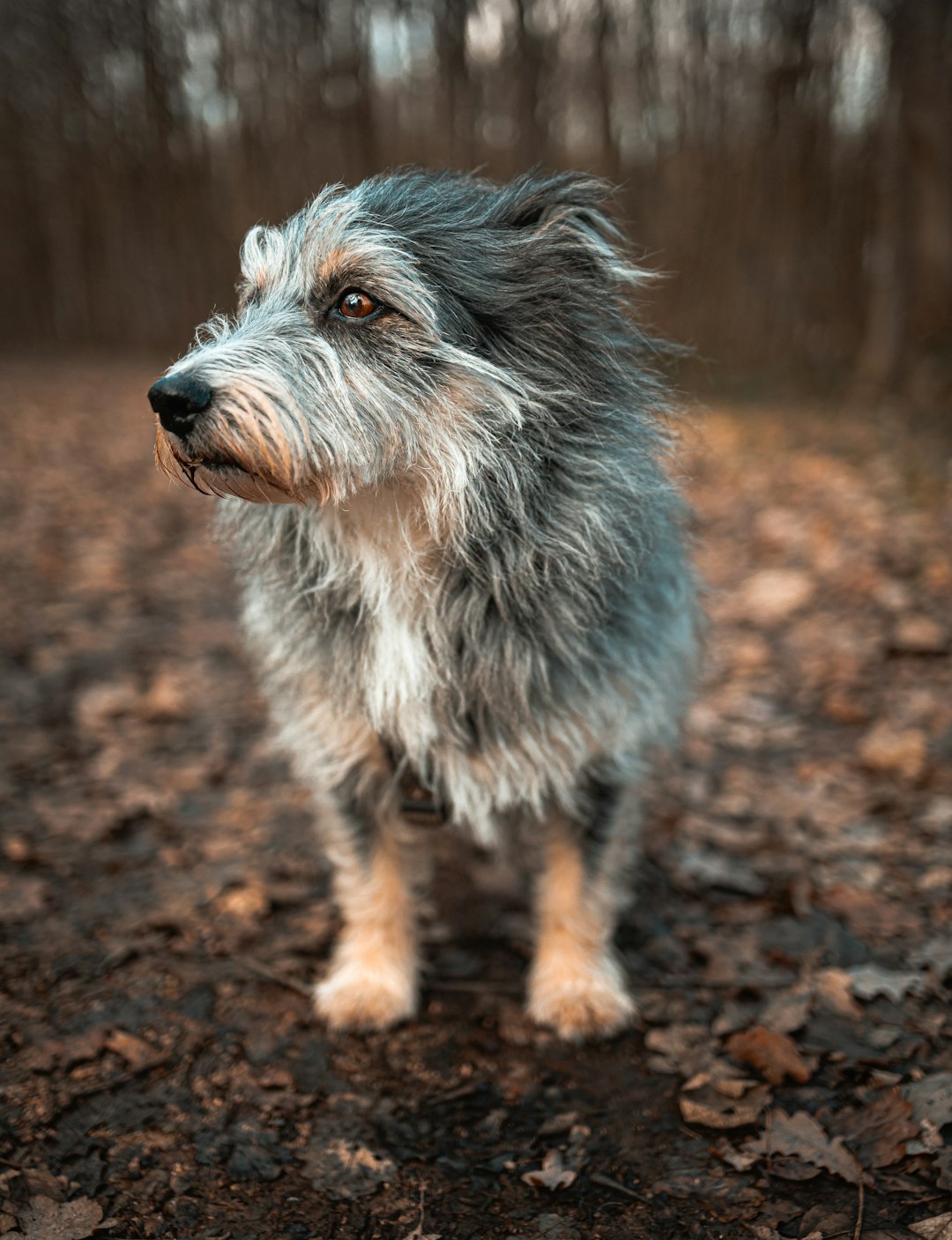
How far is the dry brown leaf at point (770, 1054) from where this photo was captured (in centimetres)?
245

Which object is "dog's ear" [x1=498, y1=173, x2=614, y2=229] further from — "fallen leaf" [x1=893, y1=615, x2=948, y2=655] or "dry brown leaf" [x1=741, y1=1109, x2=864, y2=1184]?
"fallen leaf" [x1=893, y1=615, x2=948, y2=655]

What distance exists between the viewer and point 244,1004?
9.17 feet

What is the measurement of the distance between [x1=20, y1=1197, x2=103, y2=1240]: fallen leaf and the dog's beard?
1.64m

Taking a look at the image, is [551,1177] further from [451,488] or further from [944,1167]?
[451,488]

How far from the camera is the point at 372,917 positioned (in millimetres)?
2891

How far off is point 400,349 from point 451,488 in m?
0.37

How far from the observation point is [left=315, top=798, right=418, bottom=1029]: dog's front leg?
2785mm

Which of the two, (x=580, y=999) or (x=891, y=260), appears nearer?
(x=580, y=999)

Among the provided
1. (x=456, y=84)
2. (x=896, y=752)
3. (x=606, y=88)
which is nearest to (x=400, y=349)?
(x=896, y=752)

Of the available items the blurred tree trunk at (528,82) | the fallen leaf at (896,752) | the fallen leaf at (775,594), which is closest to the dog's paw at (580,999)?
the fallen leaf at (896,752)

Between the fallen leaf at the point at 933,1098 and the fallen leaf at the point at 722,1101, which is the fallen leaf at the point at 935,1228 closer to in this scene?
the fallen leaf at the point at 933,1098

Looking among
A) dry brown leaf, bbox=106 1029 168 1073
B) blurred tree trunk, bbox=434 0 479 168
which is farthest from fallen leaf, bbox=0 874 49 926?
blurred tree trunk, bbox=434 0 479 168

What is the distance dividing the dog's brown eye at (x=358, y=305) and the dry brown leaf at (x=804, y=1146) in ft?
7.36

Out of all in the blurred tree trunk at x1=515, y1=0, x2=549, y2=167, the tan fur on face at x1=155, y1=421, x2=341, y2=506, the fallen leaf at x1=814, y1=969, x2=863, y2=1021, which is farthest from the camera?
the blurred tree trunk at x1=515, y1=0, x2=549, y2=167
